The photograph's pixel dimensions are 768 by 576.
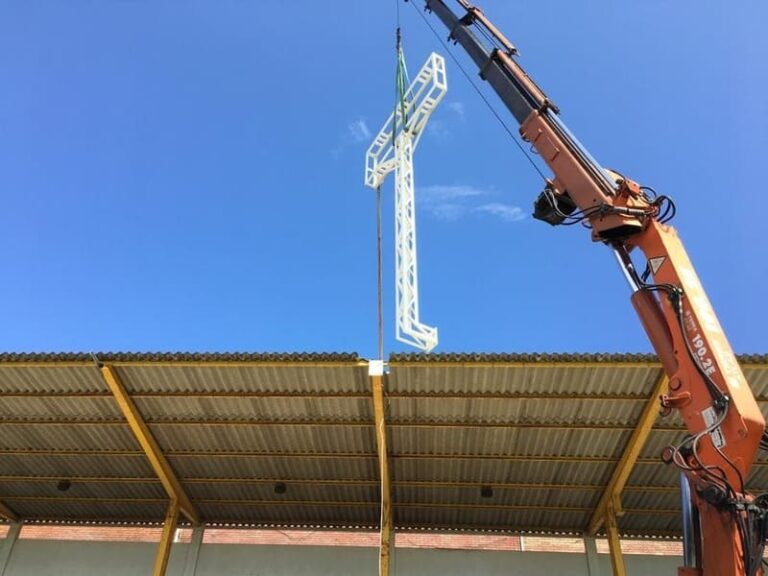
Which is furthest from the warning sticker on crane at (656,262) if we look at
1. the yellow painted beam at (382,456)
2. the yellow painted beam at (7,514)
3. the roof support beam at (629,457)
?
the yellow painted beam at (7,514)

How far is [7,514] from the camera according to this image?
15.6 meters

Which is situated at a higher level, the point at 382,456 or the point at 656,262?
the point at 382,456

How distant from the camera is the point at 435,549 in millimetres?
14961

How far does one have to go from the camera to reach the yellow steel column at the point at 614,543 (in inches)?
483

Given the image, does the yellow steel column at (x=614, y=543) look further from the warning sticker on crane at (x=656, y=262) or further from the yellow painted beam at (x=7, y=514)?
the yellow painted beam at (x=7, y=514)

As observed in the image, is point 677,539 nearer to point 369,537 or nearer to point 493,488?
point 493,488

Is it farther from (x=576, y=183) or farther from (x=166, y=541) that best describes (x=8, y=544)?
(x=576, y=183)

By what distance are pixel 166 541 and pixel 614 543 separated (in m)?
9.71

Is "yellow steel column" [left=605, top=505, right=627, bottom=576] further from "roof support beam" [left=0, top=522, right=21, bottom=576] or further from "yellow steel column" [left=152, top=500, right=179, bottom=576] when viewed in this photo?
"roof support beam" [left=0, top=522, right=21, bottom=576]

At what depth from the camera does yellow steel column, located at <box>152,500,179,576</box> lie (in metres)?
12.9

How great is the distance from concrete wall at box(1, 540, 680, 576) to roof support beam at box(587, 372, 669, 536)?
5.24ft

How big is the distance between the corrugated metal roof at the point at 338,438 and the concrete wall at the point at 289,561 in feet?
2.36

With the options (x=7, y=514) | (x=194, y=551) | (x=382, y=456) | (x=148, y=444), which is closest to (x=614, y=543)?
(x=382, y=456)

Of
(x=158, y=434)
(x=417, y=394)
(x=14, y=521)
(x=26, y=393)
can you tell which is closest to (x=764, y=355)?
(x=417, y=394)
